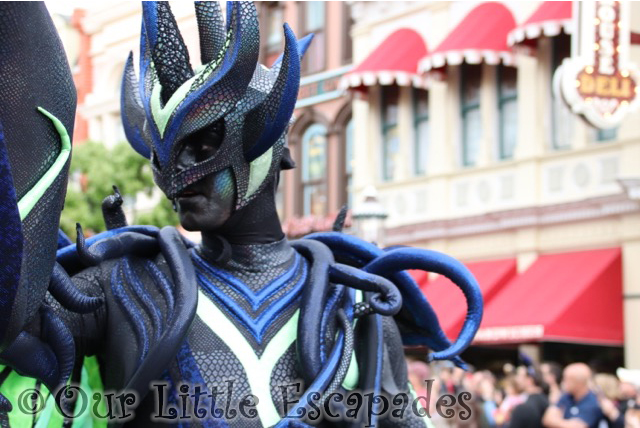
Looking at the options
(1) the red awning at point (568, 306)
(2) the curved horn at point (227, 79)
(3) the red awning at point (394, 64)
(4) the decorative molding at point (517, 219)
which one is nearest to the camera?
(2) the curved horn at point (227, 79)

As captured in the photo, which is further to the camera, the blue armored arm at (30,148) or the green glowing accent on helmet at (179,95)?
the green glowing accent on helmet at (179,95)

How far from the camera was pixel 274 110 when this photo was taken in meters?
3.45

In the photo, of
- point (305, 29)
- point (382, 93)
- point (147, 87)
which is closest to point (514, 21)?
point (382, 93)

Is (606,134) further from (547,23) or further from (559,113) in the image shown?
(547,23)

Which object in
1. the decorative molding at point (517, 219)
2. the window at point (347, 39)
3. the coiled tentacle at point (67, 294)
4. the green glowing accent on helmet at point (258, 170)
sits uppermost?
the window at point (347, 39)

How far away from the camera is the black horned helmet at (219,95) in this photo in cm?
334

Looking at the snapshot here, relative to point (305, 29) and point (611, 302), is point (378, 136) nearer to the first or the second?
point (305, 29)

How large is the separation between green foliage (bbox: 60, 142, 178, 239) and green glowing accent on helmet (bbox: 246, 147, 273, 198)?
65.8ft

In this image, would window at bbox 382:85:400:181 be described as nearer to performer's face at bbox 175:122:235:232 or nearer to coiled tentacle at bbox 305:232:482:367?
coiled tentacle at bbox 305:232:482:367

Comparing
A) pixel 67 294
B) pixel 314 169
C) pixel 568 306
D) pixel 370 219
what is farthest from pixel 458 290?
pixel 67 294

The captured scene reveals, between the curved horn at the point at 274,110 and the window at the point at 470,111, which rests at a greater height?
the window at the point at 470,111

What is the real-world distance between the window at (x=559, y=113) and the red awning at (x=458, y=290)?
71.8 inches

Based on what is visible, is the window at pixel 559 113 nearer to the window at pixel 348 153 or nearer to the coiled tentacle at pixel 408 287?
the window at pixel 348 153

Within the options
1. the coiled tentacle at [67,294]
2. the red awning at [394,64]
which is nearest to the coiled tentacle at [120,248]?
the coiled tentacle at [67,294]
